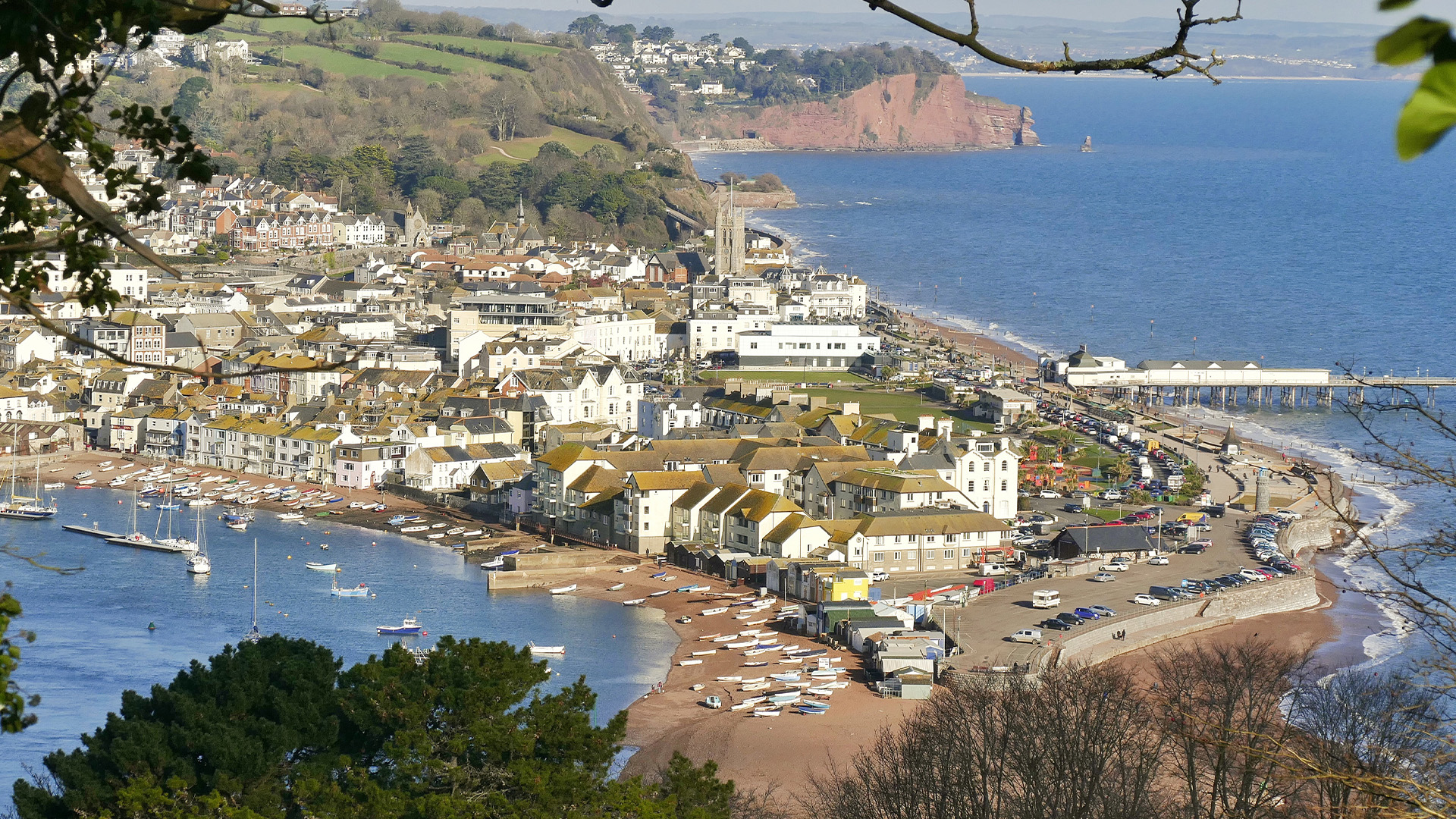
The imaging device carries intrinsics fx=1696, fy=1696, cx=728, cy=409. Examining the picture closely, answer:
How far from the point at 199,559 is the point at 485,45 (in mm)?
67824

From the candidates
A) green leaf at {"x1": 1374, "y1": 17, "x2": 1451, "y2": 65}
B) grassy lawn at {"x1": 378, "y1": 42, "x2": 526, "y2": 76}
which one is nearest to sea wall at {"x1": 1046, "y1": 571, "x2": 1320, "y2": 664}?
green leaf at {"x1": 1374, "y1": 17, "x2": 1451, "y2": 65}

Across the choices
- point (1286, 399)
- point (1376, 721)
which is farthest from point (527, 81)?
point (1376, 721)

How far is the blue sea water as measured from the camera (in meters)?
16.7

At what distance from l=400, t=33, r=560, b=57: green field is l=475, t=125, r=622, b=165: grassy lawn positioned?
11528mm

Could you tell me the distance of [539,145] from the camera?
7169 cm

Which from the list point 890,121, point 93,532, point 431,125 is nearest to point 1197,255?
point 431,125

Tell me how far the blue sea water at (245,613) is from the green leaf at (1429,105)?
14.1 m

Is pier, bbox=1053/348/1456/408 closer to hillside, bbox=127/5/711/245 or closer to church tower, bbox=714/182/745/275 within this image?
church tower, bbox=714/182/745/275

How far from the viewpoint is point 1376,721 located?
483 inches

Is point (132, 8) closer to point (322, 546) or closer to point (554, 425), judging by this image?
point (322, 546)

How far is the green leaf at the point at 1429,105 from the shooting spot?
3.07ft

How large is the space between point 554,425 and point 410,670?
19742mm

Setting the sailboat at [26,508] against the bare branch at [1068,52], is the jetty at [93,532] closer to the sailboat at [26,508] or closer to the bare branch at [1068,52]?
the sailboat at [26,508]

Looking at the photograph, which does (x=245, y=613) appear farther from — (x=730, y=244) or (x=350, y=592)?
(x=730, y=244)
